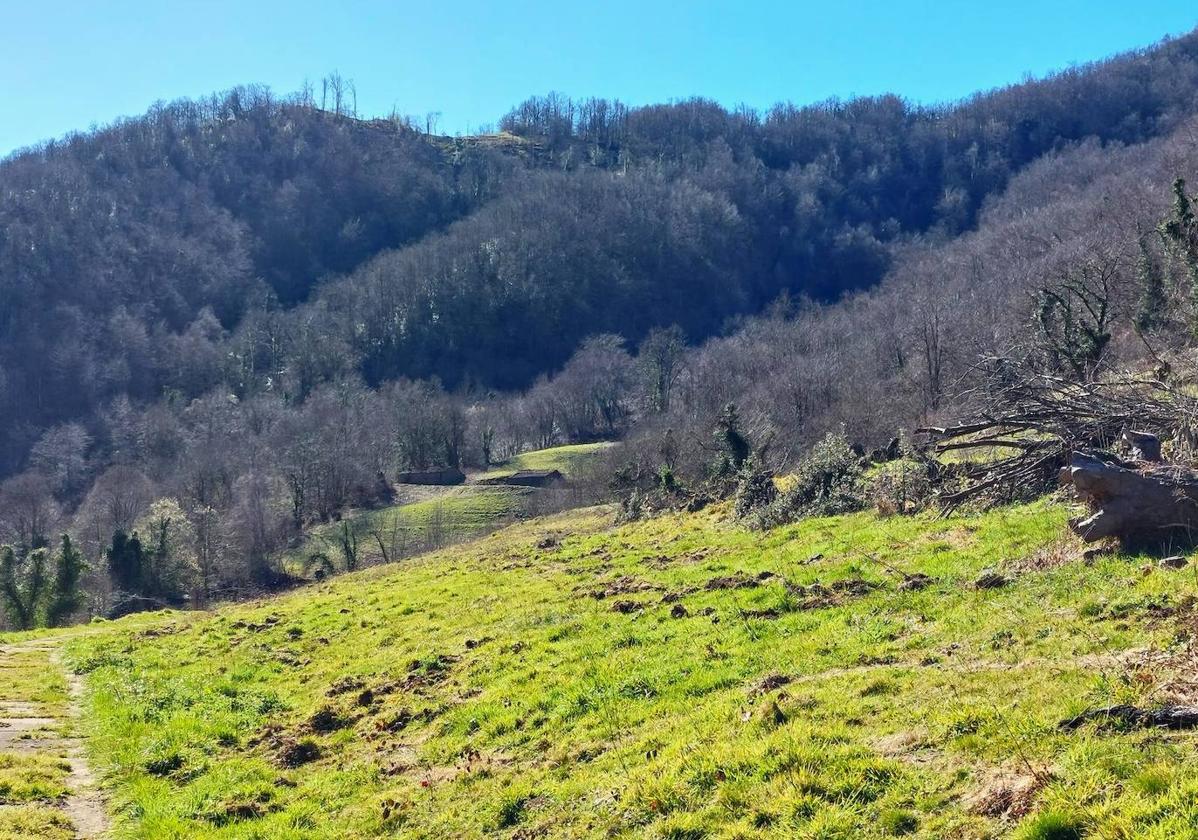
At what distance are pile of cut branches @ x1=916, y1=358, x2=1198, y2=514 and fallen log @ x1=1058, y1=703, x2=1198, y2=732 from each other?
7.20 m

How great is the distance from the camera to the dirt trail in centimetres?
1010

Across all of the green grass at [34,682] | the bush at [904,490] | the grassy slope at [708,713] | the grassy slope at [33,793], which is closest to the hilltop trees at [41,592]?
the green grass at [34,682]

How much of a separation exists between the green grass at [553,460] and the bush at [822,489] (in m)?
70.4

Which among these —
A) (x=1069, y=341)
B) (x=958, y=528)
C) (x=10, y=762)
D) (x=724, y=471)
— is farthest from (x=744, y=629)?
(x=1069, y=341)

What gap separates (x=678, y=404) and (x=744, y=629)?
112834mm

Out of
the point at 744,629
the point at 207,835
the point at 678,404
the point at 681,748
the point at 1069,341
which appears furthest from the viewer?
the point at 678,404

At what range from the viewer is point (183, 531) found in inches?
2559

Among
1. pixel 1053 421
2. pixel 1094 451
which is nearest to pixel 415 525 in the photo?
pixel 1053 421

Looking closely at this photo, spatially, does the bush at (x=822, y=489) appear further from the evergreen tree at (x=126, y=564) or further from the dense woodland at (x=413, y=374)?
the evergreen tree at (x=126, y=564)

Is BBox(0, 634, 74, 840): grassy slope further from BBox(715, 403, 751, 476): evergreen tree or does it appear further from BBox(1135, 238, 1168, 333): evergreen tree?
BBox(1135, 238, 1168, 333): evergreen tree

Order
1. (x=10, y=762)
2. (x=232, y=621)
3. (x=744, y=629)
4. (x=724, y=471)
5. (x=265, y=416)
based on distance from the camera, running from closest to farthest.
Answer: (x=10, y=762)
(x=744, y=629)
(x=232, y=621)
(x=724, y=471)
(x=265, y=416)

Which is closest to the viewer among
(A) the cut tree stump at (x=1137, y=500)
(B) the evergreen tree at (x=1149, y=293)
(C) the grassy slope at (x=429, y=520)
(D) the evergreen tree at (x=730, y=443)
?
(A) the cut tree stump at (x=1137, y=500)

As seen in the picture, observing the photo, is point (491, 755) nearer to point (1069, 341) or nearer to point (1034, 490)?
point (1034, 490)

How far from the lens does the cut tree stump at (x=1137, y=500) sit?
10922mm
